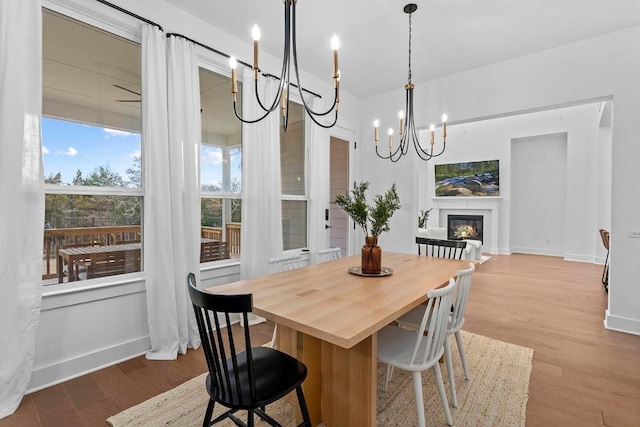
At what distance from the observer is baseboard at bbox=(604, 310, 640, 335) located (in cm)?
297

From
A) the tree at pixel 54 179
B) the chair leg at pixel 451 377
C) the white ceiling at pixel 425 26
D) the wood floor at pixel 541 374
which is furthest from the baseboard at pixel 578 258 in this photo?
the tree at pixel 54 179

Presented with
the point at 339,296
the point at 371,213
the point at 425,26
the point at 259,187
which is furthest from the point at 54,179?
the point at 425,26

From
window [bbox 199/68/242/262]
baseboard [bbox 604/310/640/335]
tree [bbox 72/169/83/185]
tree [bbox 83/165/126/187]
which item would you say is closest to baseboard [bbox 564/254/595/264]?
baseboard [bbox 604/310/640/335]

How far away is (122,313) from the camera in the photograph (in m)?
2.41

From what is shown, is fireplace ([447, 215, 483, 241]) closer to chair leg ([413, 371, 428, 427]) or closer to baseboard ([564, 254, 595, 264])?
baseboard ([564, 254, 595, 264])

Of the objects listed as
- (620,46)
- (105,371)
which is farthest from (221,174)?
(620,46)

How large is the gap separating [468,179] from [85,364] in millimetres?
8514

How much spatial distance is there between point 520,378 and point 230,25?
390cm

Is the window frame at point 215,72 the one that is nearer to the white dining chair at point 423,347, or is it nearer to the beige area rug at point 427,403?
A: the beige area rug at point 427,403

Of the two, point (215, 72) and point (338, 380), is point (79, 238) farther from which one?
point (338, 380)

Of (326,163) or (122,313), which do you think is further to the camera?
(326,163)

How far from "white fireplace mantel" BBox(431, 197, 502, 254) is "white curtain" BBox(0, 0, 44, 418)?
8.44m

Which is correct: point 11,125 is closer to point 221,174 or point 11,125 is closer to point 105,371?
point 221,174

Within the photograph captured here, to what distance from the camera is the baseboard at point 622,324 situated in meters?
2.97
